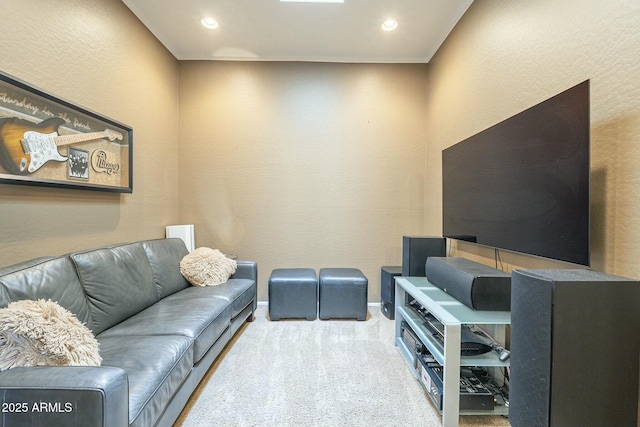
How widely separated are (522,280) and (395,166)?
8.23 feet

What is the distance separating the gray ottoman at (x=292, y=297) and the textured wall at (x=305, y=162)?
0.57 m

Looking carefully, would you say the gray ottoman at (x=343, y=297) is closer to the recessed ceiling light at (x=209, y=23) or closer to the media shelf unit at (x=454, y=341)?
the media shelf unit at (x=454, y=341)

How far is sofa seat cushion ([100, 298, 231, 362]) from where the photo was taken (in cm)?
163

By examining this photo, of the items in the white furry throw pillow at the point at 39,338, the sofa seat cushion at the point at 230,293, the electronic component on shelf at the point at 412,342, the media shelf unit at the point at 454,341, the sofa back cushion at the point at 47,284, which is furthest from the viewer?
the sofa seat cushion at the point at 230,293

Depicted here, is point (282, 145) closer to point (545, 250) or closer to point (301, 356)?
point (301, 356)

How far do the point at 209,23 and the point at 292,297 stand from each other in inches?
116

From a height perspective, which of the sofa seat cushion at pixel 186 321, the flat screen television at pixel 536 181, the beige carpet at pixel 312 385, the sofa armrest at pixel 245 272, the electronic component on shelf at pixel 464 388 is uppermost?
the flat screen television at pixel 536 181

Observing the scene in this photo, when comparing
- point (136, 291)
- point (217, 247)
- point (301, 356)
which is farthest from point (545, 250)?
point (217, 247)

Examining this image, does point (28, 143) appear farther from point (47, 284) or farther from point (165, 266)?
point (165, 266)

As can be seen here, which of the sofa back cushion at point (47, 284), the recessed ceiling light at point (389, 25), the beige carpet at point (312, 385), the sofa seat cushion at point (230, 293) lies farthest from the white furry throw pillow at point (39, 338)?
the recessed ceiling light at point (389, 25)

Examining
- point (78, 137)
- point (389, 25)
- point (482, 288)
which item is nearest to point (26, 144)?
point (78, 137)

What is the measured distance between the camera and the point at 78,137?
6.40 feet

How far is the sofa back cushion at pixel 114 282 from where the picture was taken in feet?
5.48

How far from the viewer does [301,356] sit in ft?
7.22
